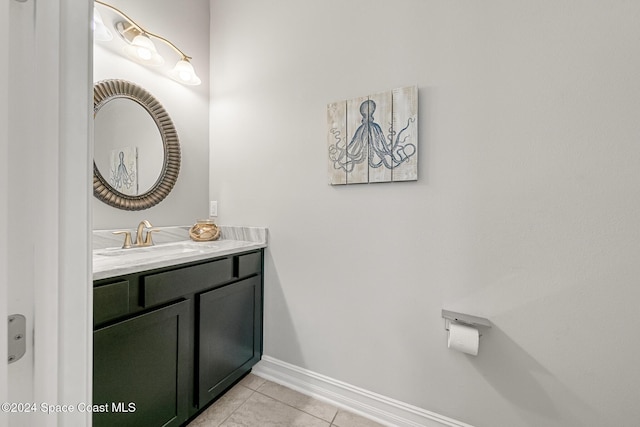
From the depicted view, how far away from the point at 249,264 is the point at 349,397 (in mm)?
972

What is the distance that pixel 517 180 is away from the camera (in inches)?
41.1

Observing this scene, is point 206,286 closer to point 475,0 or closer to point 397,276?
point 397,276

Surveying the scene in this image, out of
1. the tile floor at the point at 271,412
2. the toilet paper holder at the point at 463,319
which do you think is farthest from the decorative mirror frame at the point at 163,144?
the toilet paper holder at the point at 463,319

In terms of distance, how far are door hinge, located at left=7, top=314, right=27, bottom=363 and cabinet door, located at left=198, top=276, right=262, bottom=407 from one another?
87cm

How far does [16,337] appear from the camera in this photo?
0.42m

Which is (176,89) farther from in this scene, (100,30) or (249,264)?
(249,264)

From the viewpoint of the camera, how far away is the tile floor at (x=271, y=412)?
50.3 inches

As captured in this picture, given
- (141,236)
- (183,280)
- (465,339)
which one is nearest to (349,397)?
(465,339)

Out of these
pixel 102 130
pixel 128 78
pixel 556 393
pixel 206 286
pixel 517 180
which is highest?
pixel 128 78

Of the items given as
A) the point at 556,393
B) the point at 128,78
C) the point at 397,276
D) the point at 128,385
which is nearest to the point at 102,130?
the point at 128,78

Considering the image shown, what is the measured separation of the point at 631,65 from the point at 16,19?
1.72m

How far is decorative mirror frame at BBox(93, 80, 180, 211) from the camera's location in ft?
4.40

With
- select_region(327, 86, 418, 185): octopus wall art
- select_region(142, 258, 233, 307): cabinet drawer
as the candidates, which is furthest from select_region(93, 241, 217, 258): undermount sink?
select_region(327, 86, 418, 185): octopus wall art

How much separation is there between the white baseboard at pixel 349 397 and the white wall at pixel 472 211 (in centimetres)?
5
